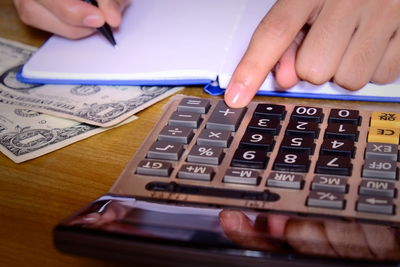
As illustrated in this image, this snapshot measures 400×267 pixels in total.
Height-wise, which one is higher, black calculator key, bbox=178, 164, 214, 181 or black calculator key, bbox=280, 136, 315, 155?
black calculator key, bbox=280, 136, 315, 155

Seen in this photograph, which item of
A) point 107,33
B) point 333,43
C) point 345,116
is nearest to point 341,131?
point 345,116

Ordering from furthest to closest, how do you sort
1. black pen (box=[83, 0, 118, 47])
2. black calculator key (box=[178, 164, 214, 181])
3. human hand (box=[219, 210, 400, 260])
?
1. black pen (box=[83, 0, 118, 47])
2. black calculator key (box=[178, 164, 214, 181])
3. human hand (box=[219, 210, 400, 260])

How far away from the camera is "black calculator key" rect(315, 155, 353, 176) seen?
50 cm

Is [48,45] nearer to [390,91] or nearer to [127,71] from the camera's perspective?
[127,71]

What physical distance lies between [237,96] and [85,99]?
189mm

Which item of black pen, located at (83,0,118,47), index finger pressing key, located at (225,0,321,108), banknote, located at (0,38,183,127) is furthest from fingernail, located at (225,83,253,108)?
black pen, located at (83,0,118,47)

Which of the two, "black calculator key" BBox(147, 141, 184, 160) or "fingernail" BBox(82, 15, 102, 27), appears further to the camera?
"fingernail" BBox(82, 15, 102, 27)

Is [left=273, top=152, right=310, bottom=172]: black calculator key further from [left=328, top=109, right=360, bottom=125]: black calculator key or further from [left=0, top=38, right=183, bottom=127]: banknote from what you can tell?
[left=0, top=38, right=183, bottom=127]: banknote

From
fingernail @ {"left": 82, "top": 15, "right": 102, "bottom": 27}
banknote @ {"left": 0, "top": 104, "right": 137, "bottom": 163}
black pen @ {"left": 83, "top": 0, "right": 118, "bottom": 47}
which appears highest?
fingernail @ {"left": 82, "top": 15, "right": 102, "bottom": 27}

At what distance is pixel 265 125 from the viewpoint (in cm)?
58

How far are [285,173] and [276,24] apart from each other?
211mm

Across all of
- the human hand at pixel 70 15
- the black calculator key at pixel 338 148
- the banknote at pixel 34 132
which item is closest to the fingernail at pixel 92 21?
the human hand at pixel 70 15

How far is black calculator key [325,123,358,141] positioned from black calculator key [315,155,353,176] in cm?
4

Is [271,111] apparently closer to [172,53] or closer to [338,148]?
[338,148]
